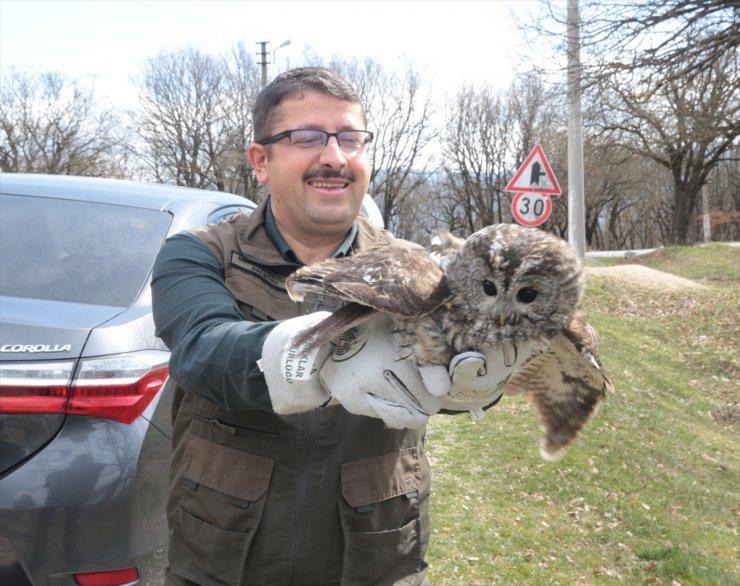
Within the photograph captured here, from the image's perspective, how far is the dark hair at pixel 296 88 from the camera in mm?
2266

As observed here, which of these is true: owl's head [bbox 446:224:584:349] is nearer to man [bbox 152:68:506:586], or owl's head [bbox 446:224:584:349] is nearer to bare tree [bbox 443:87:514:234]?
man [bbox 152:68:506:586]

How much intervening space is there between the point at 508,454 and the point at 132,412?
5.00m

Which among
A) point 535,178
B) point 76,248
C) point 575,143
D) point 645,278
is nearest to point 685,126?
point 645,278

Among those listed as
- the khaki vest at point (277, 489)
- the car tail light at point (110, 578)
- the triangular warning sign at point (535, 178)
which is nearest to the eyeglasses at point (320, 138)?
the khaki vest at point (277, 489)

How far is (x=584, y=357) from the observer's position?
2053 mm

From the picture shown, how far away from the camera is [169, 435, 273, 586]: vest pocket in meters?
2.02

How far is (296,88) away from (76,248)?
68.5 inches

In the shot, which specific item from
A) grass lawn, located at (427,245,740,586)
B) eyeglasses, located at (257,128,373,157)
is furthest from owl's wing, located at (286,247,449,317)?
grass lawn, located at (427,245,740,586)

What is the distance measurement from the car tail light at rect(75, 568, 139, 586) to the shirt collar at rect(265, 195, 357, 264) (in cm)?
138

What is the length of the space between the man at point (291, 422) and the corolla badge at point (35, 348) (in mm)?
666

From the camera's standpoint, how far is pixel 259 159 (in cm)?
246

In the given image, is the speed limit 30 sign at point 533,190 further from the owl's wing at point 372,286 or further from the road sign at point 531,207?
the owl's wing at point 372,286

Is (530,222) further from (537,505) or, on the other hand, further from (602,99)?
(602,99)

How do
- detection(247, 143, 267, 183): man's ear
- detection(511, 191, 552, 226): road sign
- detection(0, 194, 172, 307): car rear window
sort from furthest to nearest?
1. detection(511, 191, 552, 226): road sign
2. detection(0, 194, 172, 307): car rear window
3. detection(247, 143, 267, 183): man's ear
